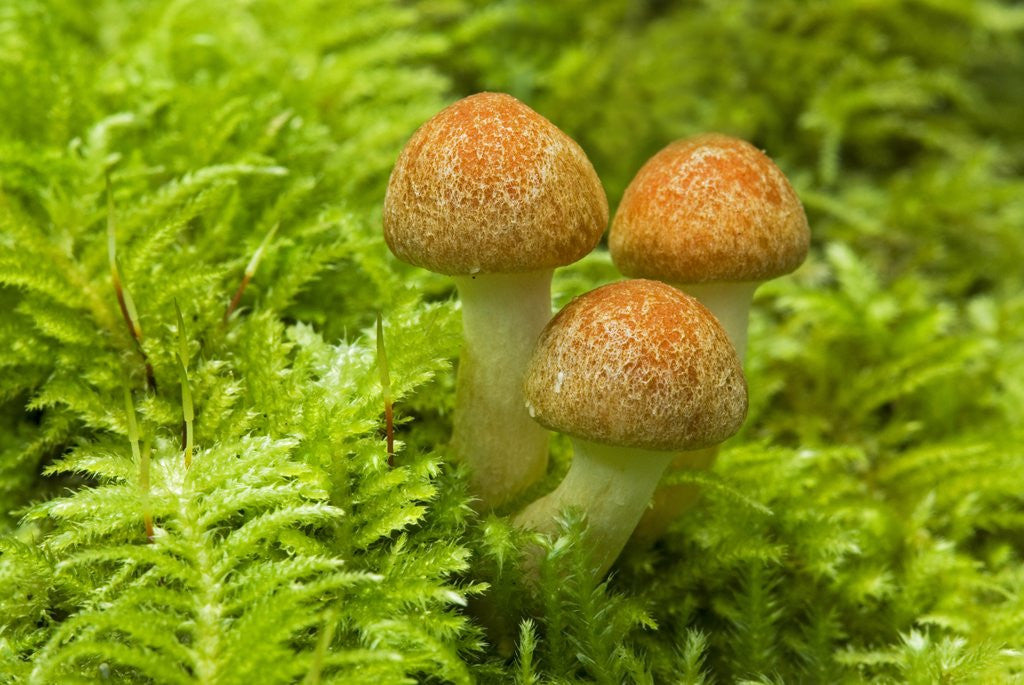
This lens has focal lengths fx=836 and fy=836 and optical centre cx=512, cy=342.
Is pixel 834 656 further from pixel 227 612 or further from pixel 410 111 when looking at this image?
pixel 410 111

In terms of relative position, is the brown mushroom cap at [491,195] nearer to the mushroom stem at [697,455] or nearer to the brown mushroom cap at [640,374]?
the brown mushroom cap at [640,374]

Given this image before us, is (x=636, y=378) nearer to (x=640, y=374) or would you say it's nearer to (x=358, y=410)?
(x=640, y=374)

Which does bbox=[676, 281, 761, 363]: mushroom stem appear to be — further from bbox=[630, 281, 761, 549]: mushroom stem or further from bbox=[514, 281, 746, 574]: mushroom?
bbox=[514, 281, 746, 574]: mushroom

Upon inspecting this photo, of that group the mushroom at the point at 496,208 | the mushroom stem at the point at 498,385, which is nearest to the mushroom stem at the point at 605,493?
the mushroom stem at the point at 498,385

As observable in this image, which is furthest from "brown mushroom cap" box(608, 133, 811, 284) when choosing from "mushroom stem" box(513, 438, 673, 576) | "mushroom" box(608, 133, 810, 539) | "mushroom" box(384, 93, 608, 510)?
"mushroom stem" box(513, 438, 673, 576)

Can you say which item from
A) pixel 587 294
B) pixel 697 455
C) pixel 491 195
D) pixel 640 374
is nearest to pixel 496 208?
pixel 491 195

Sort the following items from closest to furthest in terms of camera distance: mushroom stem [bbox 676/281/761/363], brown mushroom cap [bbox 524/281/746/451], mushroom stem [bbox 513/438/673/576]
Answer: brown mushroom cap [bbox 524/281/746/451], mushroom stem [bbox 513/438/673/576], mushroom stem [bbox 676/281/761/363]

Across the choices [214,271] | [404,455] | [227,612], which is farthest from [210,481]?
[214,271]
